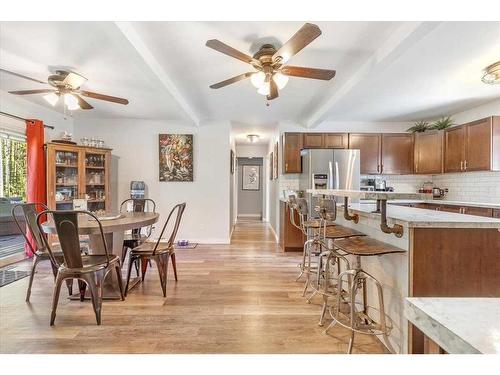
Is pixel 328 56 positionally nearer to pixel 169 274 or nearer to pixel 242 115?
pixel 242 115

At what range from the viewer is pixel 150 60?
7.95 feet

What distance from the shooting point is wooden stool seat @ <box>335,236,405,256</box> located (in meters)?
1.64

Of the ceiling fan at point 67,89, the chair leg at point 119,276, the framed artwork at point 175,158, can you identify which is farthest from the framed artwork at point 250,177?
the chair leg at point 119,276

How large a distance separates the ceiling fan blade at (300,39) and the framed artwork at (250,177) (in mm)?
6786

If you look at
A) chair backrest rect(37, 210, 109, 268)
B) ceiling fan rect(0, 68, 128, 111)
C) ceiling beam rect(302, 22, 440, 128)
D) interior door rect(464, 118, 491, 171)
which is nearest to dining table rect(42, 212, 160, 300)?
chair backrest rect(37, 210, 109, 268)

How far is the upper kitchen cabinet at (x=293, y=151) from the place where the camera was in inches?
187

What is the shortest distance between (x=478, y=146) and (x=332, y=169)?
1974 mm

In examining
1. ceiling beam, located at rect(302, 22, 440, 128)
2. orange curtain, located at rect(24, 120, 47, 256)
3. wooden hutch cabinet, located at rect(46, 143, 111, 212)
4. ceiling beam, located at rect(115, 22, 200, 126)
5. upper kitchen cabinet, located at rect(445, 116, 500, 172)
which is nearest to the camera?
ceiling beam, located at rect(302, 22, 440, 128)

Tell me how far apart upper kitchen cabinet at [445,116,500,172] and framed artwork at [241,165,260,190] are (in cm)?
546

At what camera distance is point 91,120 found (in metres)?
4.96

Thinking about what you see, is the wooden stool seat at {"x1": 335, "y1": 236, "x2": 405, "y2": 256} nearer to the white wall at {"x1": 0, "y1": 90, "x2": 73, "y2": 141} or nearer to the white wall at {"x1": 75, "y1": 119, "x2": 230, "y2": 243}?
the white wall at {"x1": 75, "y1": 119, "x2": 230, "y2": 243}

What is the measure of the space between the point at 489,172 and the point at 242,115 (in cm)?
384

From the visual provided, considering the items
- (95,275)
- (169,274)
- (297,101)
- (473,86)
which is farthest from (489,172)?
(95,275)

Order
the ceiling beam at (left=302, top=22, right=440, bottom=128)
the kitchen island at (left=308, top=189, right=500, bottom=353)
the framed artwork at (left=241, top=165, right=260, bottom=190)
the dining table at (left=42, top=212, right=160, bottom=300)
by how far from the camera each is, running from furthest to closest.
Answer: the framed artwork at (left=241, top=165, right=260, bottom=190) < the dining table at (left=42, top=212, right=160, bottom=300) < the ceiling beam at (left=302, top=22, right=440, bottom=128) < the kitchen island at (left=308, top=189, right=500, bottom=353)
